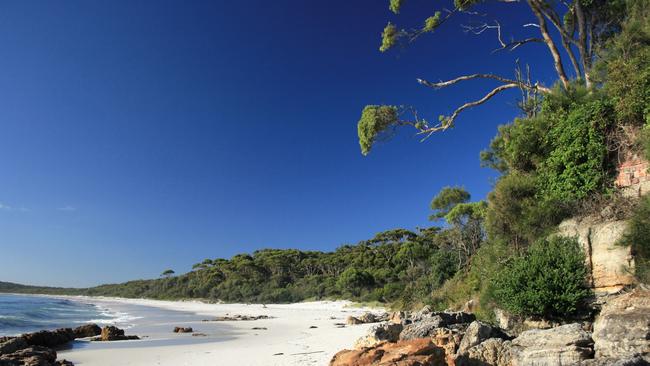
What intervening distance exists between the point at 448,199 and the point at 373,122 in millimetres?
18224

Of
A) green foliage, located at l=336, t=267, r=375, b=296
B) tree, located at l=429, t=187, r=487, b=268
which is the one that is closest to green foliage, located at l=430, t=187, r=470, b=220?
tree, located at l=429, t=187, r=487, b=268

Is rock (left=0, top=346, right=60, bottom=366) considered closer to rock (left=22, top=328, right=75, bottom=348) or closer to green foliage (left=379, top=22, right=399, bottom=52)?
rock (left=22, top=328, right=75, bottom=348)

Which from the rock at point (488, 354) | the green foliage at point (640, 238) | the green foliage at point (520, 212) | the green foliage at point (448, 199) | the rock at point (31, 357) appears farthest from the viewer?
the green foliage at point (448, 199)

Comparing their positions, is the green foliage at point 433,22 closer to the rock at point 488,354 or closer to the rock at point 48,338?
the rock at point 488,354

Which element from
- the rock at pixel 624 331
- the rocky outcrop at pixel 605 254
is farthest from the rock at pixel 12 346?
the rocky outcrop at pixel 605 254

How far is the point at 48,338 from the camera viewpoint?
14.7 metres

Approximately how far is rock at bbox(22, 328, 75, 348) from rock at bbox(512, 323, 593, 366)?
49.6ft

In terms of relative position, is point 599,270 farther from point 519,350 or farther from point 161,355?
point 161,355

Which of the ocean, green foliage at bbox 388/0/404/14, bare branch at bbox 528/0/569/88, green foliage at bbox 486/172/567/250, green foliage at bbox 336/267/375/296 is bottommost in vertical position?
the ocean

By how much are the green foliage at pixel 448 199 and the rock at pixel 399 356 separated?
28089mm

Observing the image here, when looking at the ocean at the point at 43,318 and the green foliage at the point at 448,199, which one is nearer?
the ocean at the point at 43,318

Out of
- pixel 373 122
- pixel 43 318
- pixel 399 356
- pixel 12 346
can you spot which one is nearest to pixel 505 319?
pixel 399 356

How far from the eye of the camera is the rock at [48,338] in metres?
14.1

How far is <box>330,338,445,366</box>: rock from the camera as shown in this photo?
18.5ft
